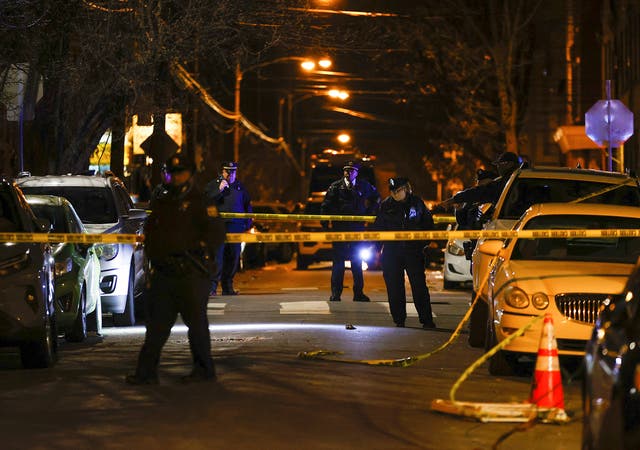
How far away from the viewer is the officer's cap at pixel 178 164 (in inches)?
432

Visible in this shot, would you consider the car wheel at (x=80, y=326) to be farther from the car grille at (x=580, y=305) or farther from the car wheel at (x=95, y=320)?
the car grille at (x=580, y=305)

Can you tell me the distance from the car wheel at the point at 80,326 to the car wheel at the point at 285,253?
70.2ft

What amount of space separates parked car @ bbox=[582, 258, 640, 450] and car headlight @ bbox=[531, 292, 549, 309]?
193 inches

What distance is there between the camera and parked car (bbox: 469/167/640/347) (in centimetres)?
1538

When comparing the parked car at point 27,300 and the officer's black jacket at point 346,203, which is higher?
the officer's black jacket at point 346,203

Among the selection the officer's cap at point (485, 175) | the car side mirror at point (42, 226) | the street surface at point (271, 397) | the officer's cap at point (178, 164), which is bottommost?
the street surface at point (271, 397)

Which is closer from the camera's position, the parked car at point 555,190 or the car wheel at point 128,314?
the parked car at point 555,190

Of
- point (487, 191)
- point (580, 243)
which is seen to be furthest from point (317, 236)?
point (487, 191)

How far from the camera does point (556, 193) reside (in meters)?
16.0

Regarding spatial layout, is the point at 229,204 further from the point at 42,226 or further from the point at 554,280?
the point at 554,280

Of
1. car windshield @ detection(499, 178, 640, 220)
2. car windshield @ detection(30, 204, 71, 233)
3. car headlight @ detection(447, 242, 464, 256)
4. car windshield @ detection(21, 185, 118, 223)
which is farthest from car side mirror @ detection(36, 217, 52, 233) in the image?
car headlight @ detection(447, 242, 464, 256)

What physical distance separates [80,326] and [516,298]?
5136 mm

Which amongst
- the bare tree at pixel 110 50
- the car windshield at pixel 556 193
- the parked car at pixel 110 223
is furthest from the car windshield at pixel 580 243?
the bare tree at pixel 110 50

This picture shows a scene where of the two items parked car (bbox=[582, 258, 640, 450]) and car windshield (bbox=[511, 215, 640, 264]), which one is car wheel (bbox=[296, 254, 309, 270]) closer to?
car windshield (bbox=[511, 215, 640, 264])
